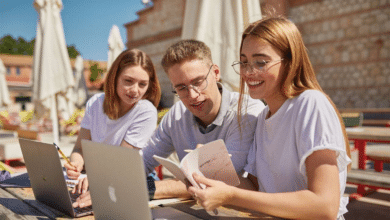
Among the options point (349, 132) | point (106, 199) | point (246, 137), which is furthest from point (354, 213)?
point (106, 199)

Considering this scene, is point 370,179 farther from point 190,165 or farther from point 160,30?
point 160,30

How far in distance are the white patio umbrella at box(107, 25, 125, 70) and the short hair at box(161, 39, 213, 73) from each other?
19.9 feet

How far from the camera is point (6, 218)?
48.1 inches

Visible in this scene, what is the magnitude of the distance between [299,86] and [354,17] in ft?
30.1

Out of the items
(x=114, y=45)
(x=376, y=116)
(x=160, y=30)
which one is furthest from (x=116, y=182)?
(x=160, y=30)

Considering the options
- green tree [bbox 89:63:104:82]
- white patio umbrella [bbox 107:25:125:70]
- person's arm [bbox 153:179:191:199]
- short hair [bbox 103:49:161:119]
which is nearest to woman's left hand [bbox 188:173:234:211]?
person's arm [bbox 153:179:191:199]

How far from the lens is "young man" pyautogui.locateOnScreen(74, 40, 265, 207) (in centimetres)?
156

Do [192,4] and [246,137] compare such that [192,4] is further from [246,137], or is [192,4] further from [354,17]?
[354,17]

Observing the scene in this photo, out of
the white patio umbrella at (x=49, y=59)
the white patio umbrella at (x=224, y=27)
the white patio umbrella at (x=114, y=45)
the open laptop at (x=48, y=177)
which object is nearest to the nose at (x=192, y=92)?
the open laptop at (x=48, y=177)

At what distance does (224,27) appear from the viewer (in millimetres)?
3229

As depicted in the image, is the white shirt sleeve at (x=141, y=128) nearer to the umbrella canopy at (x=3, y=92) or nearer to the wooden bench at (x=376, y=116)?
the wooden bench at (x=376, y=116)

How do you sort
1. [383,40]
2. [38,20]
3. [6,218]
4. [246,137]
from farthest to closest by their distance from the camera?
[383,40] → [38,20] → [246,137] → [6,218]

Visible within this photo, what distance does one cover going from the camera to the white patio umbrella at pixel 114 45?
25.0 feet

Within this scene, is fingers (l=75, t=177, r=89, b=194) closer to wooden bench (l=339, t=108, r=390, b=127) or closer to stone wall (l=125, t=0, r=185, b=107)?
wooden bench (l=339, t=108, r=390, b=127)
